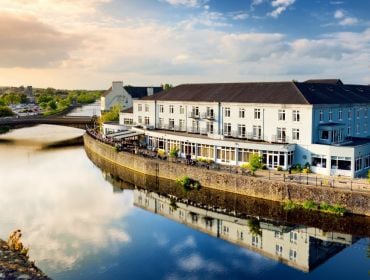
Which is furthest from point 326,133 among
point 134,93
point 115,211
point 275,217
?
point 134,93

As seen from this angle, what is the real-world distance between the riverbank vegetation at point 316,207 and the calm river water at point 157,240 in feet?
8.38

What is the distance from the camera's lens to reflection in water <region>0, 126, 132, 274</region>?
26998 millimetres

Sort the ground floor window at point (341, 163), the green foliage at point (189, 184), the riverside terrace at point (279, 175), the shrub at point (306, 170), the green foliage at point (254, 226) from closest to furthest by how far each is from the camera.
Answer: the green foliage at point (254, 226) < the riverside terrace at point (279, 175) < the ground floor window at point (341, 163) < the shrub at point (306, 170) < the green foliage at point (189, 184)

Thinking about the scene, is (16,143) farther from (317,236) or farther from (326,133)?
(317,236)

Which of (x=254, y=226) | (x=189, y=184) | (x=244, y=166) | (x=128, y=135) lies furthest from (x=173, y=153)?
(x=254, y=226)

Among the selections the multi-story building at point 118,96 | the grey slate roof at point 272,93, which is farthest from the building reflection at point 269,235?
the multi-story building at point 118,96

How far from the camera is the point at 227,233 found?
30.5m

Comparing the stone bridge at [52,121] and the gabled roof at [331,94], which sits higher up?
the gabled roof at [331,94]

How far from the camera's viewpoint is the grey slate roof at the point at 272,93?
4249 centimetres

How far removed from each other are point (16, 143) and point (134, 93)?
30.2 meters

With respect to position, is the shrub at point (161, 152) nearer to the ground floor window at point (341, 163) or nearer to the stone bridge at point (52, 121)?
the ground floor window at point (341, 163)

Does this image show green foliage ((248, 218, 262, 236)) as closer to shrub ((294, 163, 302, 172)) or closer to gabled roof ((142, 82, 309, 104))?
shrub ((294, 163, 302, 172))

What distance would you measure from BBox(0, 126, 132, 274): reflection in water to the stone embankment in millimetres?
3211

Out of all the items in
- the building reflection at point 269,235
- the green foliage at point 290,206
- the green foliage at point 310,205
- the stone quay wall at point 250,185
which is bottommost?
the building reflection at point 269,235
